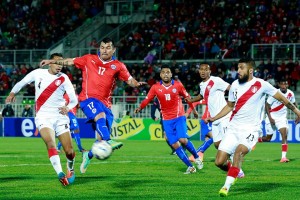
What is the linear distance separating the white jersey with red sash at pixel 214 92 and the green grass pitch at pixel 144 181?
1514mm

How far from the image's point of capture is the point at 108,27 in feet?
165

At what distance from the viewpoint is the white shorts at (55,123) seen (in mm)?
14352

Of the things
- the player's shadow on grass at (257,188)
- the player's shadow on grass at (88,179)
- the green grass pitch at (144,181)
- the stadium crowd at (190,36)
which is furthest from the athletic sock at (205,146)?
the stadium crowd at (190,36)

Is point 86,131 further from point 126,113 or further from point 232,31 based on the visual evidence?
point 232,31

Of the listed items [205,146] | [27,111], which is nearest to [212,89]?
[205,146]

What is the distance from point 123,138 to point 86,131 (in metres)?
2.62

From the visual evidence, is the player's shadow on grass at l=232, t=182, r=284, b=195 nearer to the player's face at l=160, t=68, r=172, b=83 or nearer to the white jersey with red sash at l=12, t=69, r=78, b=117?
the white jersey with red sash at l=12, t=69, r=78, b=117

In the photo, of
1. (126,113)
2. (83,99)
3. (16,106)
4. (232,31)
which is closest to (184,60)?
(232,31)

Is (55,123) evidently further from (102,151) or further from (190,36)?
(190,36)

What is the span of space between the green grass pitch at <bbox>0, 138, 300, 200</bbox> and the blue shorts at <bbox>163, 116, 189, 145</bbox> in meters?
0.77

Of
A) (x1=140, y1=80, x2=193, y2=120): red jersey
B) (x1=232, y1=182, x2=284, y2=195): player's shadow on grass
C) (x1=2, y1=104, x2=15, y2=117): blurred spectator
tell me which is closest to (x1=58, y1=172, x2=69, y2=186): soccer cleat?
(x1=232, y1=182, x2=284, y2=195): player's shadow on grass

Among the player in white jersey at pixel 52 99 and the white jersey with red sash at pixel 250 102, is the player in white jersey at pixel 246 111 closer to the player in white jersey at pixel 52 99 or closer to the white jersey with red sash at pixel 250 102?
the white jersey with red sash at pixel 250 102

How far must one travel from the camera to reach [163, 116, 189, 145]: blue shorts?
727 inches

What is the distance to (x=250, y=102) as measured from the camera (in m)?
13.1
